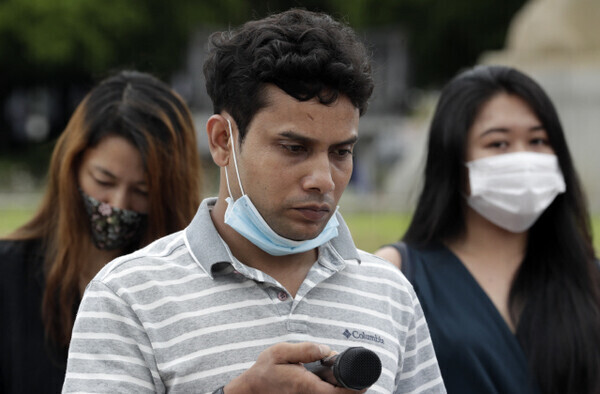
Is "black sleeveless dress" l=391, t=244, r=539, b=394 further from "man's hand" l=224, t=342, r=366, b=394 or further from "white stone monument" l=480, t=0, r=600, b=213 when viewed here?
"white stone monument" l=480, t=0, r=600, b=213

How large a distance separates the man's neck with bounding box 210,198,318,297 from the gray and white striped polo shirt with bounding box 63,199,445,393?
4 centimetres

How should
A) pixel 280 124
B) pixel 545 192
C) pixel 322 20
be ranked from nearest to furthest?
1. pixel 280 124
2. pixel 322 20
3. pixel 545 192

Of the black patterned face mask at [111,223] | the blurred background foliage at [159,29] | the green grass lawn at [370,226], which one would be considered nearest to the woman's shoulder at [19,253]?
the black patterned face mask at [111,223]

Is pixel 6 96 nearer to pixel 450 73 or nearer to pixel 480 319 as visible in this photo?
pixel 450 73

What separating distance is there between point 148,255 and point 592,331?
224 cm

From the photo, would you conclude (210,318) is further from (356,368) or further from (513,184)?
(513,184)

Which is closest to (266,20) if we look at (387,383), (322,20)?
(322,20)

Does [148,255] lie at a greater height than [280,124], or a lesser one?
lesser

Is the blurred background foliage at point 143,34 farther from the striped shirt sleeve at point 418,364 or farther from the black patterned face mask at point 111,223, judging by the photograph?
the striped shirt sleeve at point 418,364

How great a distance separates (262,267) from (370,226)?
35.6 ft

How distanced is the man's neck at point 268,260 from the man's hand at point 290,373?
368 mm

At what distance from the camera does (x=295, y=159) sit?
2.46 meters

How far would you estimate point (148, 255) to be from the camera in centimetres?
249

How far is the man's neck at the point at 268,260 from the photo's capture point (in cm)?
257
